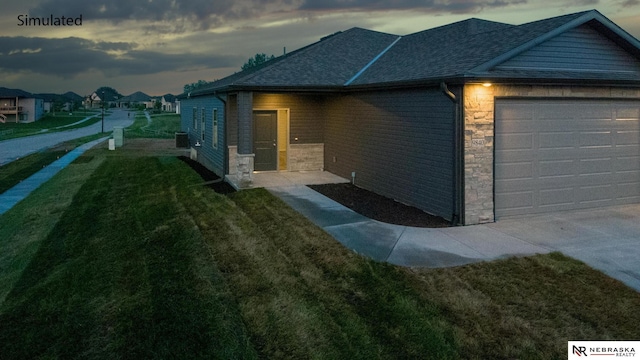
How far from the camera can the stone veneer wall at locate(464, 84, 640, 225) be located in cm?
1017

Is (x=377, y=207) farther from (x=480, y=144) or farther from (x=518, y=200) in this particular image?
(x=518, y=200)

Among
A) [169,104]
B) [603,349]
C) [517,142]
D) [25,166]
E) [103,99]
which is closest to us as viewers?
[603,349]

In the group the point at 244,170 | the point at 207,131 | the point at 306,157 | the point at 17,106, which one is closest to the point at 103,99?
the point at 17,106

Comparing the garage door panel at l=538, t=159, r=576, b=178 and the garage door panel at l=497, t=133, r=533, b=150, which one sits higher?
the garage door panel at l=497, t=133, r=533, b=150

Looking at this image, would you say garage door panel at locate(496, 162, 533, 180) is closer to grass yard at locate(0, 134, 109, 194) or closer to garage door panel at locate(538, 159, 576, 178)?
garage door panel at locate(538, 159, 576, 178)

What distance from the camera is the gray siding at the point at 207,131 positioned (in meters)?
17.6

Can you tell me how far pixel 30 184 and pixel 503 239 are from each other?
1561cm

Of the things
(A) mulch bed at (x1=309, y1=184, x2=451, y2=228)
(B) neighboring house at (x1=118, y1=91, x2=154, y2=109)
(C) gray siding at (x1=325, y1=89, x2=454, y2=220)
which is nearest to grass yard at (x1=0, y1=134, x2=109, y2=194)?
(A) mulch bed at (x1=309, y1=184, x2=451, y2=228)

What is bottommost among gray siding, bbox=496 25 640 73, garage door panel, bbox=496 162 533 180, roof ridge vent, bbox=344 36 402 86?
garage door panel, bbox=496 162 533 180

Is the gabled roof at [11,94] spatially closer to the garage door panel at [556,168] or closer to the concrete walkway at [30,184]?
the concrete walkway at [30,184]

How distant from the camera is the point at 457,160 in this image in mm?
10320

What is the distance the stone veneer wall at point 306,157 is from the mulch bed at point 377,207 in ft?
8.98

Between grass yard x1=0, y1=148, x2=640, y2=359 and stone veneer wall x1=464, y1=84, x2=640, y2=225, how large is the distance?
247 cm

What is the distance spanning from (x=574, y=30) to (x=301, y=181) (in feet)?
27.7
